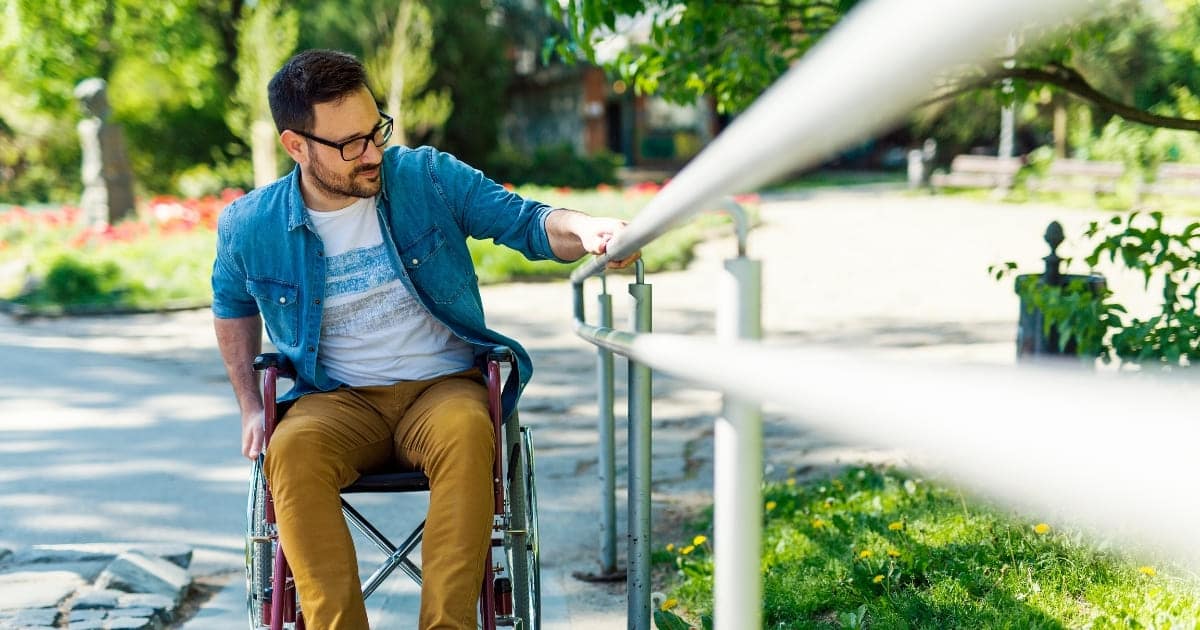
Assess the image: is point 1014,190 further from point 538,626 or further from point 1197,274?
point 538,626

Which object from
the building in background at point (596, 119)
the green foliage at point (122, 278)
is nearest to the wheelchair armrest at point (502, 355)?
the green foliage at point (122, 278)

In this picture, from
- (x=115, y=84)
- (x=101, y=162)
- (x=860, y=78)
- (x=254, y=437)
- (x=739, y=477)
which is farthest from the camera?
(x=115, y=84)

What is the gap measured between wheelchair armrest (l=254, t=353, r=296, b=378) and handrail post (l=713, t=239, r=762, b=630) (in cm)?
153

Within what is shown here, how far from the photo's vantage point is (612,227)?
101 inches

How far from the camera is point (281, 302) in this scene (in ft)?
9.52

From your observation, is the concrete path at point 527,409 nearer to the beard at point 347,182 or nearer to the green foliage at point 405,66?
the beard at point 347,182

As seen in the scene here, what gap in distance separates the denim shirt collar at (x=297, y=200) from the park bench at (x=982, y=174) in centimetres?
2050

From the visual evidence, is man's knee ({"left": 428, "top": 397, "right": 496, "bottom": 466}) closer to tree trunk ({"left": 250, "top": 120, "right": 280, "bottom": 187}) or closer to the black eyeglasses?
the black eyeglasses

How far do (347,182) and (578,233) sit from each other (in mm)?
569

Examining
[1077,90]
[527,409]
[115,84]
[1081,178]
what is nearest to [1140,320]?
[1077,90]

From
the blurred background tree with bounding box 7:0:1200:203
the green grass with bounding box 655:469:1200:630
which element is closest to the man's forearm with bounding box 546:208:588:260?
the green grass with bounding box 655:469:1200:630

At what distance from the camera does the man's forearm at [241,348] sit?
2969 mm

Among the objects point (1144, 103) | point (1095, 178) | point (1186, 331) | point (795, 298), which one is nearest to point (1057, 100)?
point (1144, 103)

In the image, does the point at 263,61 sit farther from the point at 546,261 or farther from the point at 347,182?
the point at 347,182
